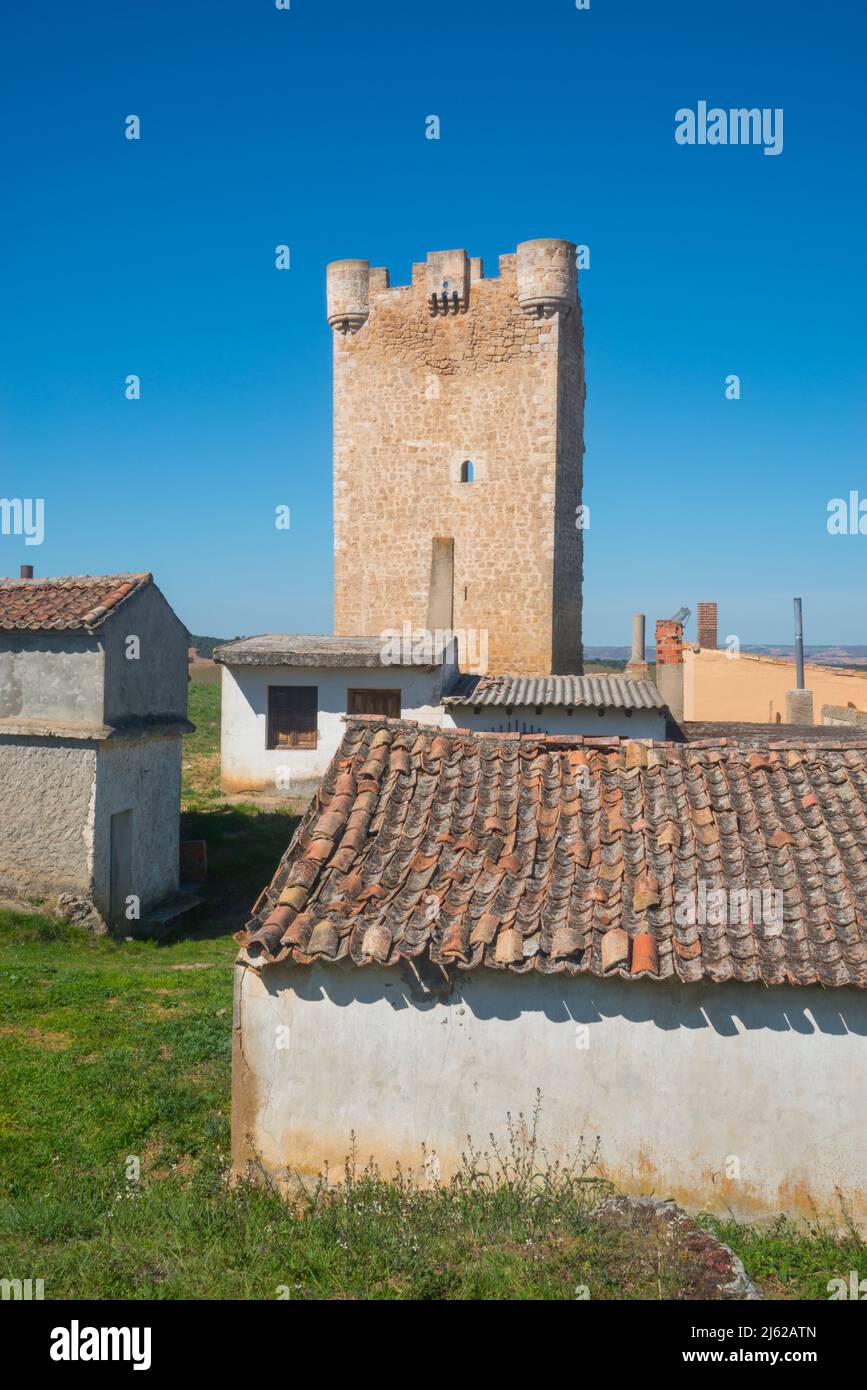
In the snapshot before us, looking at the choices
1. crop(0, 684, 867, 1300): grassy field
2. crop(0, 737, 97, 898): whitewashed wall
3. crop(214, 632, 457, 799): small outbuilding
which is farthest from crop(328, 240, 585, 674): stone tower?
crop(0, 684, 867, 1300): grassy field

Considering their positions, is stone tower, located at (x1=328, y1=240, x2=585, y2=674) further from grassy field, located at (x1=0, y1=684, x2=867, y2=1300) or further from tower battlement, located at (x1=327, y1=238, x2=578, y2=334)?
grassy field, located at (x1=0, y1=684, x2=867, y2=1300)

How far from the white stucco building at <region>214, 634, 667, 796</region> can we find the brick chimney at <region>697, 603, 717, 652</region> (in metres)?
16.2

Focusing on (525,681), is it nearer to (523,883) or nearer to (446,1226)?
(523,883)

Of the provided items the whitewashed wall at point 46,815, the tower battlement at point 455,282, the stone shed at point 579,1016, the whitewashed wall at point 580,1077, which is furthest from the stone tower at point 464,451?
the whitewashed wall at point 580,1077

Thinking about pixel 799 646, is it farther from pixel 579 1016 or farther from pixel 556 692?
pixel 579 1016

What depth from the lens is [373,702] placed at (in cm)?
2009

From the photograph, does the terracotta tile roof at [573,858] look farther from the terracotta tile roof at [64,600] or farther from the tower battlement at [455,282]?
the tower battlement at [455,282]

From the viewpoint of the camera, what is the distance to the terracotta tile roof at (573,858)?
6.74 m

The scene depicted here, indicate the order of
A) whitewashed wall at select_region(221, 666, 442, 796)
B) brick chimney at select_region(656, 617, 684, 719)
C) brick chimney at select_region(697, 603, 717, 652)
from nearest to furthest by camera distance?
1. whitewashed wall at select_region(221, 666, 442, 796)
2. brick chimney at select_region(656, 617, 684, 719)
3. brick chimney at select_region(697, 603, 717, 652)

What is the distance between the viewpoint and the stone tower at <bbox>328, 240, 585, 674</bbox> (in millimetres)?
24359

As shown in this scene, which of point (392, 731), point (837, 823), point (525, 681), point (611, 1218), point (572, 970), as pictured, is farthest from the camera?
point (525, 681)

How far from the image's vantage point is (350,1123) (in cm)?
698

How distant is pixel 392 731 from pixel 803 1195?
188 inches

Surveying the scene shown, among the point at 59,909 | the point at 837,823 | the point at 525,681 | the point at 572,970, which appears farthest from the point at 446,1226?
the point at 525,681
